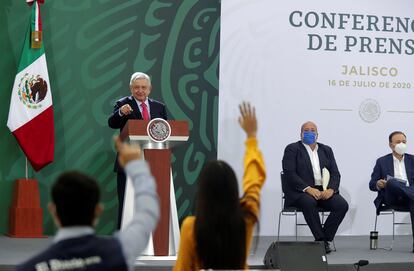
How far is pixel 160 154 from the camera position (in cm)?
539

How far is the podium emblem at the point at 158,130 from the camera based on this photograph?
538cm

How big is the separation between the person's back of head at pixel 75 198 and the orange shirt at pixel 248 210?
0.64m

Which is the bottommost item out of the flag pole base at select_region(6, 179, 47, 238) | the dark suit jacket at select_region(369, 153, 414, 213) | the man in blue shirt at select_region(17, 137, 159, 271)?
the flag pole base at select_region(6, 179, 47, 238)

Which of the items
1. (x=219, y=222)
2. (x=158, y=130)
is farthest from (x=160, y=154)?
(x=219, y=222)

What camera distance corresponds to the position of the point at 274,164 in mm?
8250

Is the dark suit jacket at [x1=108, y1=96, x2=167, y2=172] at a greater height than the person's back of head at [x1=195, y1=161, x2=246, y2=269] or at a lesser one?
greater

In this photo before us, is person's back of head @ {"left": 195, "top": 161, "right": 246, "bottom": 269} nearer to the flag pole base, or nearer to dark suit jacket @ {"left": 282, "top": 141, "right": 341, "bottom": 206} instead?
dark suit jacket @ {"left": 282, "top": 141, "right": 341, "bottom": 206}

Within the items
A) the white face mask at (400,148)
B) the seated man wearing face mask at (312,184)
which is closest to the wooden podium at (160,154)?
the seated man wearing face mask at (312,184)

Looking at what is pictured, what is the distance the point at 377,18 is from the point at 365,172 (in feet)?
5.68

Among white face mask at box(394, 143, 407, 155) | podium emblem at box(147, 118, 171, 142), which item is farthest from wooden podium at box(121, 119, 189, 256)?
white face mask at box(394, 143, 407, 155)

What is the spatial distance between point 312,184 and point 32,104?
2.72m

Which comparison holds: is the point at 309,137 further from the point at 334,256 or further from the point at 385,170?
the point at 334,256

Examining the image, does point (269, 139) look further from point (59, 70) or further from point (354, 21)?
point (59, 70)

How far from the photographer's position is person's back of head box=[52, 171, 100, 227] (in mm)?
1854
